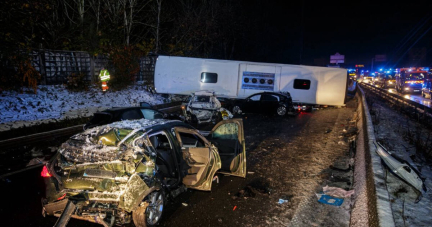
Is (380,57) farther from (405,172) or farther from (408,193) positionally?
(408,193)

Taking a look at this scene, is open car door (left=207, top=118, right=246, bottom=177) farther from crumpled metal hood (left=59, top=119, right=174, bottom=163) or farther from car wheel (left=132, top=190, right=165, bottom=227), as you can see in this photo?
crumpled metal hood (left=59, top=119, right=174, bottom=163)

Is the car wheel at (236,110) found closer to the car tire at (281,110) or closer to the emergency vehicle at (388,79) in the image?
the car tire at (281,110)

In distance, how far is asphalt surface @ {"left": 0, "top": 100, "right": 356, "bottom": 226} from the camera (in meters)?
4.66

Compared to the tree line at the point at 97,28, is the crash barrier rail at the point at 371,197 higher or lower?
lower

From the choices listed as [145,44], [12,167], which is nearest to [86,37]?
[145,44]

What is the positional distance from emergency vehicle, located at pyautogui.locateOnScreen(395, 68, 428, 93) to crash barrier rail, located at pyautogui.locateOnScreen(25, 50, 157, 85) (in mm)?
28874

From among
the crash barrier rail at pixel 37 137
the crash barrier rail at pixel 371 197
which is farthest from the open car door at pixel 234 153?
the crash barrier rail at pixel 37 137

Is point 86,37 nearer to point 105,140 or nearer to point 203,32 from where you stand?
point 203,32

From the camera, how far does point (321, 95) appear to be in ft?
63.5

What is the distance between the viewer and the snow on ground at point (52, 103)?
1255 centimetres

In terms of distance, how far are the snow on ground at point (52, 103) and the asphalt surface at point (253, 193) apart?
6961mm

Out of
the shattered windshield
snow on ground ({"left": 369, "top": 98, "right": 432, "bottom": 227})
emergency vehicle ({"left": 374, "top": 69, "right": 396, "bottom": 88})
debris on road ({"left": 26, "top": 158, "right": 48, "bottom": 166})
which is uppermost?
emergency vehicle ({"left": 374, "top": 69, "right": 396, "bottom": 88})

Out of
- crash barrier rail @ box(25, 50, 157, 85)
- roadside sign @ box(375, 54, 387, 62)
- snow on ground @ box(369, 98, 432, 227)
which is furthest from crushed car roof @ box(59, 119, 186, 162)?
roadside sign @ box(375, 54, 387, 62)

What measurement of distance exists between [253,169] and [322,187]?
175 cm
